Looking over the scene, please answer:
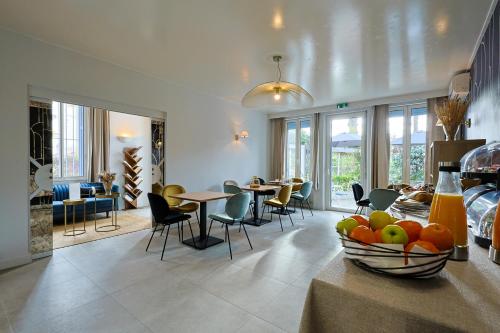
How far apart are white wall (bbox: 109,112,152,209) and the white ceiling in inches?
118

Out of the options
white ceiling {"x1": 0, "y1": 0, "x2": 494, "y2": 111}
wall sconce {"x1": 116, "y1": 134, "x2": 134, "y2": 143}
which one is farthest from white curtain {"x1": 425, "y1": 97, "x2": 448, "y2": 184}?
wall sconce {"x1": 116, "y1": 134, "x2": 134, "y2": 143}

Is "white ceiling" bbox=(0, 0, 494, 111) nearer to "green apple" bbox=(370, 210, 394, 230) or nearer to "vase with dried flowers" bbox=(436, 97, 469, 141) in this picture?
"vase with dried flowers" bbox=(436, 97, 469, 141)

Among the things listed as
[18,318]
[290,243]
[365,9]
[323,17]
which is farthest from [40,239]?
[365,9]

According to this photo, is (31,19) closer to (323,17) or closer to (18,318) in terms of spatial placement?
(18,318)

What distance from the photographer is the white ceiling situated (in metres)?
2.44

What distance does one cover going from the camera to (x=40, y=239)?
10.8ft

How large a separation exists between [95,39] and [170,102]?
5.83ft

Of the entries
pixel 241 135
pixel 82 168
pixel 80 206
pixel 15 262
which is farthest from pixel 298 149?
pixel 15 262

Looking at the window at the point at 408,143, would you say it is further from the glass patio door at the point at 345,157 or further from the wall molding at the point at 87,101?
the wall molding at the point at 87,101

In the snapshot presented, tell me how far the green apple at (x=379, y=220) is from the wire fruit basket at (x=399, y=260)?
164 mm

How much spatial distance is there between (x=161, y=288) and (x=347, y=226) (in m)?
2.28

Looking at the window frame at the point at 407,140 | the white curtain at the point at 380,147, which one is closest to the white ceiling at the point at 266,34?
the window frame at the point at 407,140

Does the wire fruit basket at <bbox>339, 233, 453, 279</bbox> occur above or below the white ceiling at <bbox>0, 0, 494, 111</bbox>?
below

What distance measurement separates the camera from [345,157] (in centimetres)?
651
